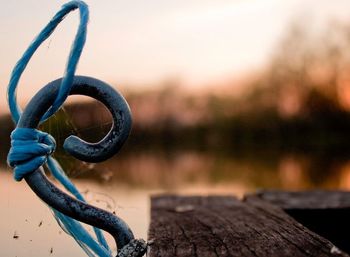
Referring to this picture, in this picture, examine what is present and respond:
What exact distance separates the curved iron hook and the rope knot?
27mm

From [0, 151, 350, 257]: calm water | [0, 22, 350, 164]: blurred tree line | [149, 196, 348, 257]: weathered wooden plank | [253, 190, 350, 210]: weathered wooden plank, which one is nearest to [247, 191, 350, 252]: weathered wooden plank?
[253, 190, 350, 210]: weathered wooden plank

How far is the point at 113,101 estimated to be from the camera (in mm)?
2131

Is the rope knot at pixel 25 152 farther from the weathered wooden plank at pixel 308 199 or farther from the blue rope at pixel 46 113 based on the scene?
the weathered wooden plank at pixel 308 199

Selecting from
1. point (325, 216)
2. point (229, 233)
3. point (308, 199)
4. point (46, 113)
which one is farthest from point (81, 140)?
point (308, 199)

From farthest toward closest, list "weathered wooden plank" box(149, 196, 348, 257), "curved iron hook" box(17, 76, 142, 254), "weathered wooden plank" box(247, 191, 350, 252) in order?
1. "weathered wooden plank" box(247, 191, 350, 252)
2. "weathered wooden plank" box(149, 196, 348, 257)
3. "curved iron hook" box(17, 76, 142, 254)

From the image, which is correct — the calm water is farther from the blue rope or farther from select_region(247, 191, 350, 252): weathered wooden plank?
select_region(247, 191, 350, 252): weathered wooden plank

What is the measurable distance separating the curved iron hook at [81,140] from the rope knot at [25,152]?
0.03m

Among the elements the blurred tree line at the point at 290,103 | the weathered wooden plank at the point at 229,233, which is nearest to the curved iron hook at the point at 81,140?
the weathered wooden plank at the point at 229,233

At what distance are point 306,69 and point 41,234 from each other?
33854 mm

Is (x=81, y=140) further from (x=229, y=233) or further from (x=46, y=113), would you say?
(x=229, y=233)

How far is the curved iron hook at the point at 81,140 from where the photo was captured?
213cm

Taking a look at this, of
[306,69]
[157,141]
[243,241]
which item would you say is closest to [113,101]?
[243,241]

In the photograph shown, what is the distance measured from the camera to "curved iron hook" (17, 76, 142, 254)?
2127mm

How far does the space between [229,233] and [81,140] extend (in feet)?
3.68
